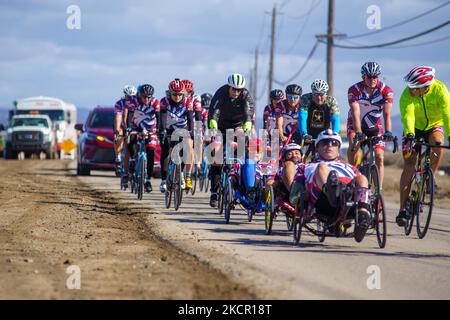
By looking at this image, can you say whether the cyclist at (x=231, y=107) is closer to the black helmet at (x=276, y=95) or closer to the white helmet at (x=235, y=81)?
the white helmet at (x=235, y=81)

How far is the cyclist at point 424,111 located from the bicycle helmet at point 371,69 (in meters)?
1.42

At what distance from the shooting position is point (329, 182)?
10.5 m

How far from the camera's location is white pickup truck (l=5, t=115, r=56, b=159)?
4738 centimetres

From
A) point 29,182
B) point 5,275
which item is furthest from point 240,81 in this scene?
point 29,182

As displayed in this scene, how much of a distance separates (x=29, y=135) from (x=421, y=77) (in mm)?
37050

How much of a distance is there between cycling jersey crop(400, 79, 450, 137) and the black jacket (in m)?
3.26

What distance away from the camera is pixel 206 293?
760cm

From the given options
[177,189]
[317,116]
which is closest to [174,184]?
[177,189]

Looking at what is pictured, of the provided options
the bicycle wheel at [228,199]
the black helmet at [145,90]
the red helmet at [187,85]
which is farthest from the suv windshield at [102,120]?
the bicycle wheel at [228,199]

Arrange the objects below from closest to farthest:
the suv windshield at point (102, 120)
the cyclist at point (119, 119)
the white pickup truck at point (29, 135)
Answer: the cyclist at point (119, 119) → the suv windshield at point (102, 120) → the white pickup truck at point (29, 135)

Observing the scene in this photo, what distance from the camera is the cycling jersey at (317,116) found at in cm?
1538

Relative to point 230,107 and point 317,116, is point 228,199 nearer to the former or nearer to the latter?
point 230,107
